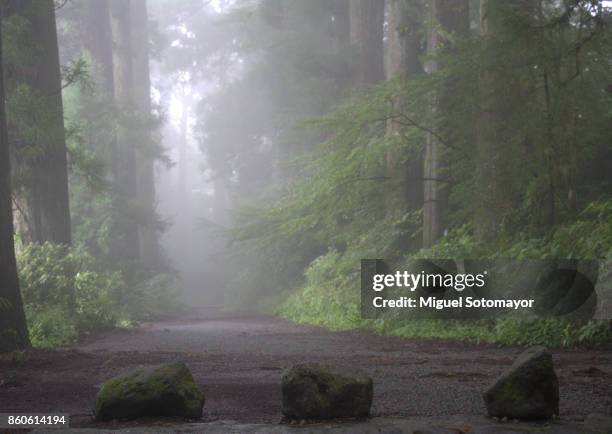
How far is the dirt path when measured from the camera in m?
5.19

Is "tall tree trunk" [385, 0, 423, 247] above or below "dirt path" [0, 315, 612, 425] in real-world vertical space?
above

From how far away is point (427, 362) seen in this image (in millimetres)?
7625

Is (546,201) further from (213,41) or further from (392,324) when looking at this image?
(213,41)

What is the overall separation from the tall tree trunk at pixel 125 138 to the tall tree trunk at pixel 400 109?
43.4 feet

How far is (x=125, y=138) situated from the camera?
2812 cm

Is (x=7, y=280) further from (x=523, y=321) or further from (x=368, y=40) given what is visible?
(x=368, y=40)

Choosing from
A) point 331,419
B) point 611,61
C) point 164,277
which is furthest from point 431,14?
point 164,277

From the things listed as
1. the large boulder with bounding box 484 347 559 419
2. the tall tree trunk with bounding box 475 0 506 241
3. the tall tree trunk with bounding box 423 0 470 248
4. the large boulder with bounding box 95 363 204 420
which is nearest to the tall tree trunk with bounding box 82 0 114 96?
the tall tree trunk with bounding box 423 0 470 248

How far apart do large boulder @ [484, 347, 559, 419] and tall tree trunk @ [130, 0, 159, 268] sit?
24.3 metres

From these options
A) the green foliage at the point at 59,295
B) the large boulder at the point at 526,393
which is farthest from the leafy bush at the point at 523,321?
the green foliage at the point at 59,295

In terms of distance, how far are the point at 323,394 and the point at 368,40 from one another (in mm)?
19204

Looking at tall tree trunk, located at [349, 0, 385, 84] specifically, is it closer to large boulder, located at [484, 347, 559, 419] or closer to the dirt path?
the dirt path

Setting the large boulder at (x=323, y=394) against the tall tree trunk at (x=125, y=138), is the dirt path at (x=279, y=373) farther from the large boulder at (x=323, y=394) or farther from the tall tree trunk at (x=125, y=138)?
the tall tree trunk at (x=125, y=138)

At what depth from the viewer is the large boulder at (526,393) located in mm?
4562
